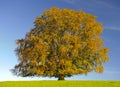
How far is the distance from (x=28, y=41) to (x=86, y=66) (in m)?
11.5

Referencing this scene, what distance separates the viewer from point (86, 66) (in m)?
67.8

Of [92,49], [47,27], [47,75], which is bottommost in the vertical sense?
[47,75]

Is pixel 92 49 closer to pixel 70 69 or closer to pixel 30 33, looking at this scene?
pixel 70 69

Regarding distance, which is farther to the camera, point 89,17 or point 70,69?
point 89,17

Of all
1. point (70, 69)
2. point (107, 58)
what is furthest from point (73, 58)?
point (107, 58)

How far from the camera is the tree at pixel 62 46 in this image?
215 feet

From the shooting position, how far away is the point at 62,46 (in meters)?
65.0

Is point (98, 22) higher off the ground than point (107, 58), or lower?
higher

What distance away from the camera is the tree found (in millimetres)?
65438

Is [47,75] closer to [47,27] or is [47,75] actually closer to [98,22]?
[47,27]

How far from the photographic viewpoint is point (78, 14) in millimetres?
69000

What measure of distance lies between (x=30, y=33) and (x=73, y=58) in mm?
9313

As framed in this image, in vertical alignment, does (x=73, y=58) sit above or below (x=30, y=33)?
below

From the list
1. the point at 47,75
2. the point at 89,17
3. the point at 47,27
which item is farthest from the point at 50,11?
the point at 47,75
